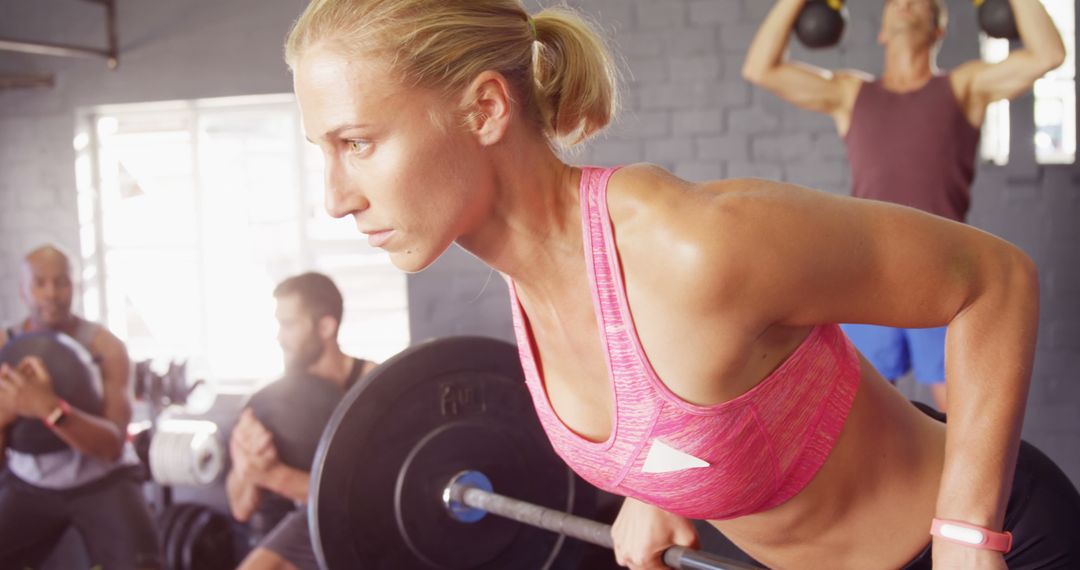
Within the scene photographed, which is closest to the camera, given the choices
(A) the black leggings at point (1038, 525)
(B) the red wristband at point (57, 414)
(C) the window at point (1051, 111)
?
(A) the black leggings at point (1038, 525)

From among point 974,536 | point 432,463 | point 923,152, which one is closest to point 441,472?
point 432,463

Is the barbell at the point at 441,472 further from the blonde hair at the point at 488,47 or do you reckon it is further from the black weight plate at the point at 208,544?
the black weight plate at the point at 208,544

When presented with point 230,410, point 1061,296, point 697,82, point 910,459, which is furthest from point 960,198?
point 230,410

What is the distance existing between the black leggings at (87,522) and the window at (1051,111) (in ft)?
9.01

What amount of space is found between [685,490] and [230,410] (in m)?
3.11

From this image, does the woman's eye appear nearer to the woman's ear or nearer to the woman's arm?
the woman's ear

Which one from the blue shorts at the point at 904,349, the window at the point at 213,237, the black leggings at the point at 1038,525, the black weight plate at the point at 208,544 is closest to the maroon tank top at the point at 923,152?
the blue shorts at the point at 904,349

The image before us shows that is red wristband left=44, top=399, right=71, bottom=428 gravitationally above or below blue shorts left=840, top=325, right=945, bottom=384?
below

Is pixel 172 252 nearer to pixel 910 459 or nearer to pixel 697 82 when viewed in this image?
pixel 697 82

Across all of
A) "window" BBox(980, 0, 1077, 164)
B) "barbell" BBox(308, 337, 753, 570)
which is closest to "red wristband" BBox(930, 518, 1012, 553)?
"barbell" BBox(308, 337, 753, 570)

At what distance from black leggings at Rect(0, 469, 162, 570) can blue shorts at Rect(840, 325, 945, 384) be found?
2.11 meters

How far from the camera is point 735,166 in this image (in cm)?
302

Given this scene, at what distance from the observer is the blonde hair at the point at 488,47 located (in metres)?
0.75

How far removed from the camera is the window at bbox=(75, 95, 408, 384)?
3.65m
